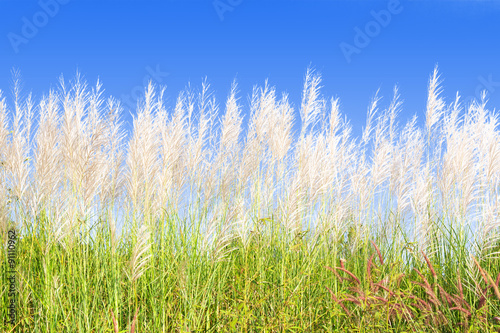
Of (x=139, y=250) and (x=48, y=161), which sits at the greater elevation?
(x=48, y=161)

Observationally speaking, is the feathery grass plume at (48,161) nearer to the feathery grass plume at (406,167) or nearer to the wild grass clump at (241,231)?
the wild grass clump at (241,231)

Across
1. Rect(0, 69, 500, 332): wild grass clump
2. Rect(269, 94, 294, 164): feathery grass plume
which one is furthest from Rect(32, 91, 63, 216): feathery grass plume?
Rect(269, 94, 294, 164): feathery grass plume

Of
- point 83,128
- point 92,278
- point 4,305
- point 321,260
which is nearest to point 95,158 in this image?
point 83,128

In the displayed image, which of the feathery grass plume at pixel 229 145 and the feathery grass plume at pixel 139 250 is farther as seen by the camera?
the feathery grass plume at pixel 229 145

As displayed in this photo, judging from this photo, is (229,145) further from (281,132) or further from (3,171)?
(3,171)

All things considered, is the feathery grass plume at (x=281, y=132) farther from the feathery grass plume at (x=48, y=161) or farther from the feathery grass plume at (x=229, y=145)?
the feathery grass plume at (x=48, y=161)

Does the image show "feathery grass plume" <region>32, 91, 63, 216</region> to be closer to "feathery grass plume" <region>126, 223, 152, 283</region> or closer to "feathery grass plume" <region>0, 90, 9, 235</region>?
"feathery grass plume" <region>0, 90, 9, 235</region>

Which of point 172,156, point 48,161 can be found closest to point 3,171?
point 48,161

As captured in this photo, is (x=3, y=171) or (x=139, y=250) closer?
(x=139, y=250)

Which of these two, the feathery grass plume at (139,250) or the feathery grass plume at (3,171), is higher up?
the feathery grass plume at (3,171)

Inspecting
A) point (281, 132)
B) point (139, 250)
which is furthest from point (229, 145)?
point (139, 250)

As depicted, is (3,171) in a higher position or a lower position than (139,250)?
higher

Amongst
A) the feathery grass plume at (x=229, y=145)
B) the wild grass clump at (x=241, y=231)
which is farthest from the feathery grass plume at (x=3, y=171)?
the feathery grass plume at (x=229, y=145)

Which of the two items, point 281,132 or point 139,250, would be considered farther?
point 281,132
